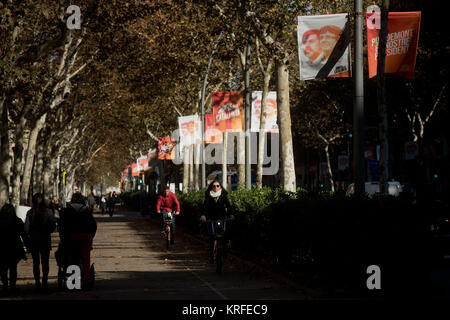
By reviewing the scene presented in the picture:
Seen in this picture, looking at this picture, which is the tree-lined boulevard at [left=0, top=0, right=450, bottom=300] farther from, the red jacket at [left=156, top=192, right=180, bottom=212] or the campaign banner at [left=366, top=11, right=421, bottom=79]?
the red jacket at [left=156, top=192, right=180, bottom=212]

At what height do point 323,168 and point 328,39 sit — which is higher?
point 323,168

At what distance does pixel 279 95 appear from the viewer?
23.8 meters

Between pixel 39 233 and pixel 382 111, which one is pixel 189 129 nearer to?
pixel 382 111

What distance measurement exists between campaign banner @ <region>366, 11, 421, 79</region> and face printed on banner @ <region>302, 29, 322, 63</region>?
290cm

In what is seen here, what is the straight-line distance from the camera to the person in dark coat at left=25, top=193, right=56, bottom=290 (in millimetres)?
14531

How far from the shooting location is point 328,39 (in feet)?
52.0

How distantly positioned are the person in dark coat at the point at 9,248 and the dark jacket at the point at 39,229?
391mm

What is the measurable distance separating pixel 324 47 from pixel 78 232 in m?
5.51

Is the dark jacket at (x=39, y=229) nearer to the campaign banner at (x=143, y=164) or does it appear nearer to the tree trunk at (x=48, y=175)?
the tree trunk at (x=48, y=175)

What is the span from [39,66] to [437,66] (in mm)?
23057

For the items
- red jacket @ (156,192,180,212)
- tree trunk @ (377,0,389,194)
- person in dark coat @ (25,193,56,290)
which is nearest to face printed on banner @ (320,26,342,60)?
tree trunk @ (377,0,389,194)

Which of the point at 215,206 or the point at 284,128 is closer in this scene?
the point at 215,206

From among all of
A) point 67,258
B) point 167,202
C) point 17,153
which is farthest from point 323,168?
point 67,258
